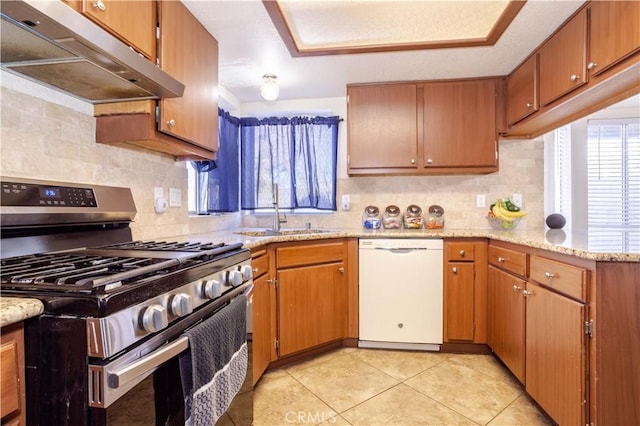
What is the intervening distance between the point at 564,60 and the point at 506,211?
3.83 ft

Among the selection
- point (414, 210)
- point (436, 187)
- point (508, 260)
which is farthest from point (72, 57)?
point (436, 187)

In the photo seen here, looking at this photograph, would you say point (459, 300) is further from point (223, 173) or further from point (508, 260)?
point (223, 173)

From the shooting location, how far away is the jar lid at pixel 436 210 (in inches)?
110

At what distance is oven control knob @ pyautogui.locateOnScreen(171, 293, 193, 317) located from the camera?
857mm

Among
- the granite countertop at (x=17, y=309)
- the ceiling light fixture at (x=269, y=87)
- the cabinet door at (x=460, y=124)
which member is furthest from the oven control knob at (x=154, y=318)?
the cabinet door at (x=460, y=124)

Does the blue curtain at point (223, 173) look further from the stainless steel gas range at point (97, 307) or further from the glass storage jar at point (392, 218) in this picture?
the glass storage jar at point (392, 218)

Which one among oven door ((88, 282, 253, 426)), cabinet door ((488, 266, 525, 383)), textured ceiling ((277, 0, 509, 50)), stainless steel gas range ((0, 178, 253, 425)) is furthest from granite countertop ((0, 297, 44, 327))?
cabinet door ((488, 266, 525, 383))

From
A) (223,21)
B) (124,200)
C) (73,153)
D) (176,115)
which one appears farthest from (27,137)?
(223,21)

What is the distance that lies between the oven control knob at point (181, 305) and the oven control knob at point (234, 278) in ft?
0.90

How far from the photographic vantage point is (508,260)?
1.91 meters

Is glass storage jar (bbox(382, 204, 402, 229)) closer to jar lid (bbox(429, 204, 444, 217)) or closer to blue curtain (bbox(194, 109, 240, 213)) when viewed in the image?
jar lid (bbox(429, 204, 444, 217))

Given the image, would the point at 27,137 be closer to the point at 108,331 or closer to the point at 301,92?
the point at 108,331

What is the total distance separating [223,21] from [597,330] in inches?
86.7

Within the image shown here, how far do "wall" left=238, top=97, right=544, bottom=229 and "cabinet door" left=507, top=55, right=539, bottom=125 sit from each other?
41 centimetres
